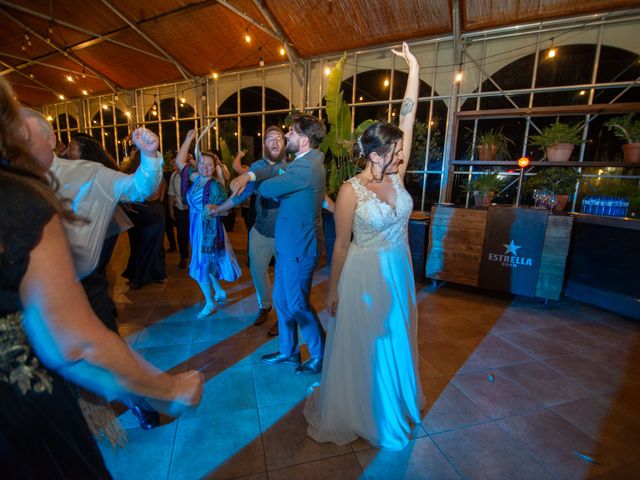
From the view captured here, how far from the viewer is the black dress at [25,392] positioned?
1.90ft

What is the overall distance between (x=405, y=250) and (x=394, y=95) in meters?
7.05

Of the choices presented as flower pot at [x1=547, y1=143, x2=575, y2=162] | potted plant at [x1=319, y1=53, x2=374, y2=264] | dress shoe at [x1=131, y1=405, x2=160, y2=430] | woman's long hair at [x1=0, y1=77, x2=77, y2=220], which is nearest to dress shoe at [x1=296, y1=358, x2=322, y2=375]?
dress shoe at [x1=131, y1=405, x2=160, y2=430]

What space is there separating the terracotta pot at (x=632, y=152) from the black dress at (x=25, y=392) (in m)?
6.06

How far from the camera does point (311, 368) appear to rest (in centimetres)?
261

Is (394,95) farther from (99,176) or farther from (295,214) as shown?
(99,176)

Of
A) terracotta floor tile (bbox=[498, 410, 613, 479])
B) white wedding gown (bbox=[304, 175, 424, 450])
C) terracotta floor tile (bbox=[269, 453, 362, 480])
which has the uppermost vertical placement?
white wedding gown (bbox=[304, 175, 424, 450])

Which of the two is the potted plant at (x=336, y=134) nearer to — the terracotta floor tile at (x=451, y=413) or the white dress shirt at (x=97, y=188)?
the terracotta floor tile at (x=451, y=413)

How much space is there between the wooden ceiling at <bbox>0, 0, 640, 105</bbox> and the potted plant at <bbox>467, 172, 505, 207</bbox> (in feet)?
11.5

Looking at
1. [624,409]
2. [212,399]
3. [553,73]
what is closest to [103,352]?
[212,399]

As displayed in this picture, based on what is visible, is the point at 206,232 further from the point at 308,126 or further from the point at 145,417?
the point at 145,417

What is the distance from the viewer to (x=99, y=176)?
5.30 ft

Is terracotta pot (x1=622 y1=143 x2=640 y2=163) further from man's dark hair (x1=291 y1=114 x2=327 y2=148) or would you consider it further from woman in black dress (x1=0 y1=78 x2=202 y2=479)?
woman in black dress (x1=0 y1=78 x2=202 y2=479)

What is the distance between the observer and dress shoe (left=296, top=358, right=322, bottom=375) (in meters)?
2.59

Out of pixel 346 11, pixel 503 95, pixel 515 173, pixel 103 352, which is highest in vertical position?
pixel 346 11
